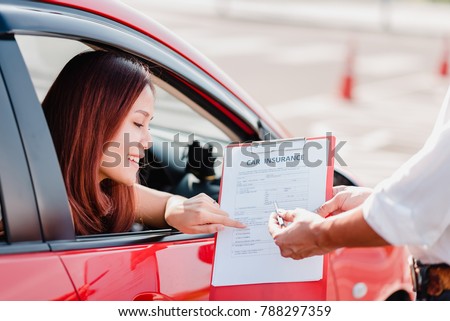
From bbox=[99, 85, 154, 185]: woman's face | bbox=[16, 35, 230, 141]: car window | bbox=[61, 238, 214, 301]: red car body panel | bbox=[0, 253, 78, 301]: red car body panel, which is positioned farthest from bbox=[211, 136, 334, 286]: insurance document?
bbox=[16, 35, 230, 141]: car window

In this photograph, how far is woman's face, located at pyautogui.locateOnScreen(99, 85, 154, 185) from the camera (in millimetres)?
2537

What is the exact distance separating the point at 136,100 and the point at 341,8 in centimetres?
1979

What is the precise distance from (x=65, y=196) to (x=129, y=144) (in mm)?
449

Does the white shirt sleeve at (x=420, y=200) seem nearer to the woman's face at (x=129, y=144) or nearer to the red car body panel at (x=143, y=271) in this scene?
the red car body panel at (x=143, y=271)

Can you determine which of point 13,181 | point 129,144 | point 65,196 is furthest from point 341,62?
point 13,181

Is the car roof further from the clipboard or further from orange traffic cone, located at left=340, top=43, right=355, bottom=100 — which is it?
orange traffic cone, located at left=340, top=43, right=355, bottom=100

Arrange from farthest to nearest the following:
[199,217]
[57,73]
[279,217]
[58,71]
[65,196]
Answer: [58,71], [57,73], [199,217], [279,217], [65,196]

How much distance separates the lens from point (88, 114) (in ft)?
8.02

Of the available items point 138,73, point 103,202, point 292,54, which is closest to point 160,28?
point 138,73

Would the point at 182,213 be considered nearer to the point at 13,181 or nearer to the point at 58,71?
the point at 13,181

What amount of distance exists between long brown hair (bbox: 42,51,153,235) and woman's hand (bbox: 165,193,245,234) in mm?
220

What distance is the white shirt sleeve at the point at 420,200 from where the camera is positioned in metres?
1.95

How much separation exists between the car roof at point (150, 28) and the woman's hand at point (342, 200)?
0.47 m

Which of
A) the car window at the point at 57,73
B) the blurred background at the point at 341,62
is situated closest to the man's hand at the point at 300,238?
the car window at the point at 57,73
